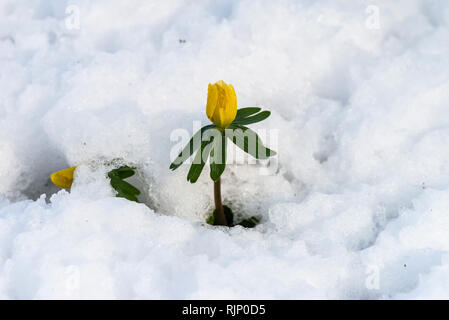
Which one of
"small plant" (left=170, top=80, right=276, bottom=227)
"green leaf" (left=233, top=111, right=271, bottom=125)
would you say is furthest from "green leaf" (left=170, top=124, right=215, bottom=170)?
"green leaf" (left=233, top=111, right=271, bottom=125)

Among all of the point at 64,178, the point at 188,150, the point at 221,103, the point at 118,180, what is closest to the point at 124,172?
the point at 118,180

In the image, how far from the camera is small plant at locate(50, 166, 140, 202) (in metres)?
1.61

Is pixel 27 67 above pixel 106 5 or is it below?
below

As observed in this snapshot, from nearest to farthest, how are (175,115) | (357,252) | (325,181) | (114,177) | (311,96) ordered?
1. (357,252)
2. (114,177)
3. (325,181)
4. (175,115)
5. (311,96)

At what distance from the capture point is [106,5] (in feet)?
7.42

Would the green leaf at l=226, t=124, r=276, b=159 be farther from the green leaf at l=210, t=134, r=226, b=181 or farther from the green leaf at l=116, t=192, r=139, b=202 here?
the green leaf at l=116, t=192, r=139, b=202

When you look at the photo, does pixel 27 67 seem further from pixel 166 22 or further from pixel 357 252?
pixel 357 252

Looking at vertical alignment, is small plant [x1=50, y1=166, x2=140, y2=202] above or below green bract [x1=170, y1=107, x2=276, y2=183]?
below

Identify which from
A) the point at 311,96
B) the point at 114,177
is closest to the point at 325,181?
the point at 311,96

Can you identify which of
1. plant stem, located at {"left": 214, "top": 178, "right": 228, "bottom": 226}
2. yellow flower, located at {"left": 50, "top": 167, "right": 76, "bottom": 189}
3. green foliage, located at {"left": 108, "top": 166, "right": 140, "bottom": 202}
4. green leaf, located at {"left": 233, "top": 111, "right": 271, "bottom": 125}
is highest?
green leaf, located at {"left": 233, "top": 111, "right": 271, "bottom": 125}

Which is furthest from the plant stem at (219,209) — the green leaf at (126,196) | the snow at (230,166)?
the green leaf at (126,196)

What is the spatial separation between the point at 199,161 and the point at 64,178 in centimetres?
54

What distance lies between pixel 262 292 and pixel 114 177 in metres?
0.67

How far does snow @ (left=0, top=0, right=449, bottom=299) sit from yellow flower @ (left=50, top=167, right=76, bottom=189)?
0.05 meters
